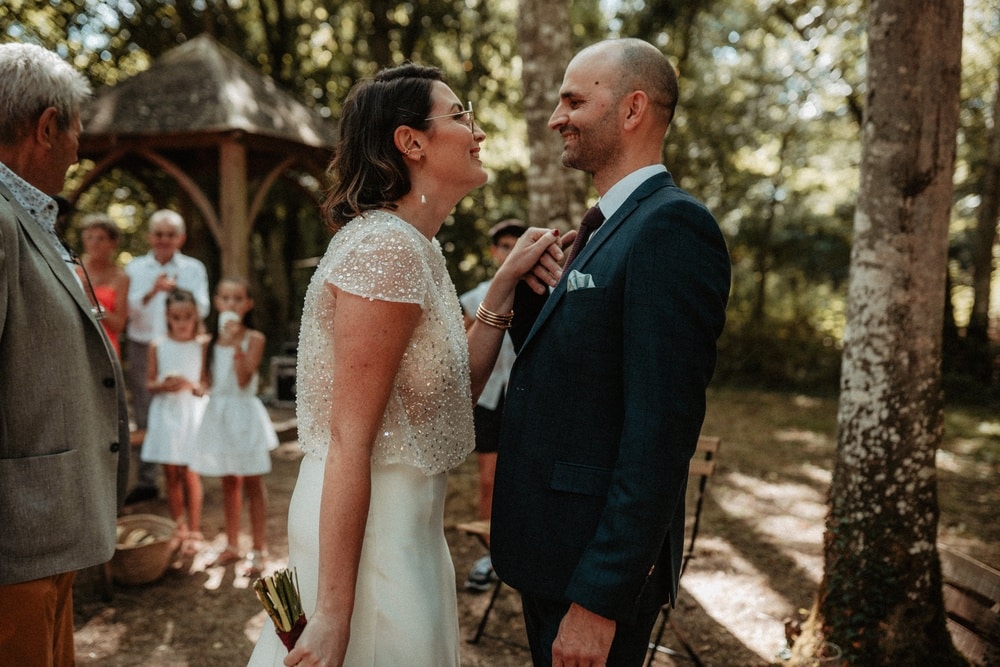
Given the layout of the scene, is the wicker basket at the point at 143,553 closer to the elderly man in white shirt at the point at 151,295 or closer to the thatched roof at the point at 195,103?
the elderly man in white shirt at the point at 151,295

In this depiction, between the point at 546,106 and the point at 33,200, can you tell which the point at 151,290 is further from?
the point at 33,200

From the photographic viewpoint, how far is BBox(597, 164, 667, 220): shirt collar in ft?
6.38

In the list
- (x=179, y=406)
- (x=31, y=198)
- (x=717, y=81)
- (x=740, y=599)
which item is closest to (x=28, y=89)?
(x=31, y=198)

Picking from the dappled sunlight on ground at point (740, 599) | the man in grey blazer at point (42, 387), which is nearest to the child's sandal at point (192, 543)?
the man in grey blazer at point (42, 387)

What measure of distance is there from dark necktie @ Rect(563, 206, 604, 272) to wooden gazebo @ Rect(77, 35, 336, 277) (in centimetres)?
596

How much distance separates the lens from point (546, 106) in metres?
5.27

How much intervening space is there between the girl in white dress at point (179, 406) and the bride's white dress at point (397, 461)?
12.2 feet

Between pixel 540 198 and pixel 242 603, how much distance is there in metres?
3.48

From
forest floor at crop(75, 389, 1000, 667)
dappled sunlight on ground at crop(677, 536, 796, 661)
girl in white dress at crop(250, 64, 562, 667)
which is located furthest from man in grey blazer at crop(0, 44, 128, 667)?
dappled sunlight on ground at crop(677, 536, 796, 661)

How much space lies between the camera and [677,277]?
1615mm

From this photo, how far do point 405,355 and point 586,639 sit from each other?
2.65 feet

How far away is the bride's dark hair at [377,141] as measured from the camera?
1923mm

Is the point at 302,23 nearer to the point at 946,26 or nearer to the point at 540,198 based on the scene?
the point at 540,198

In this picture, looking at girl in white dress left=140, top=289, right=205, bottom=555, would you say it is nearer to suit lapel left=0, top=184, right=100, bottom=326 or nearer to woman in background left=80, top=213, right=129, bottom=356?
woman in background left=80, top=213, right=129, bottom=356
